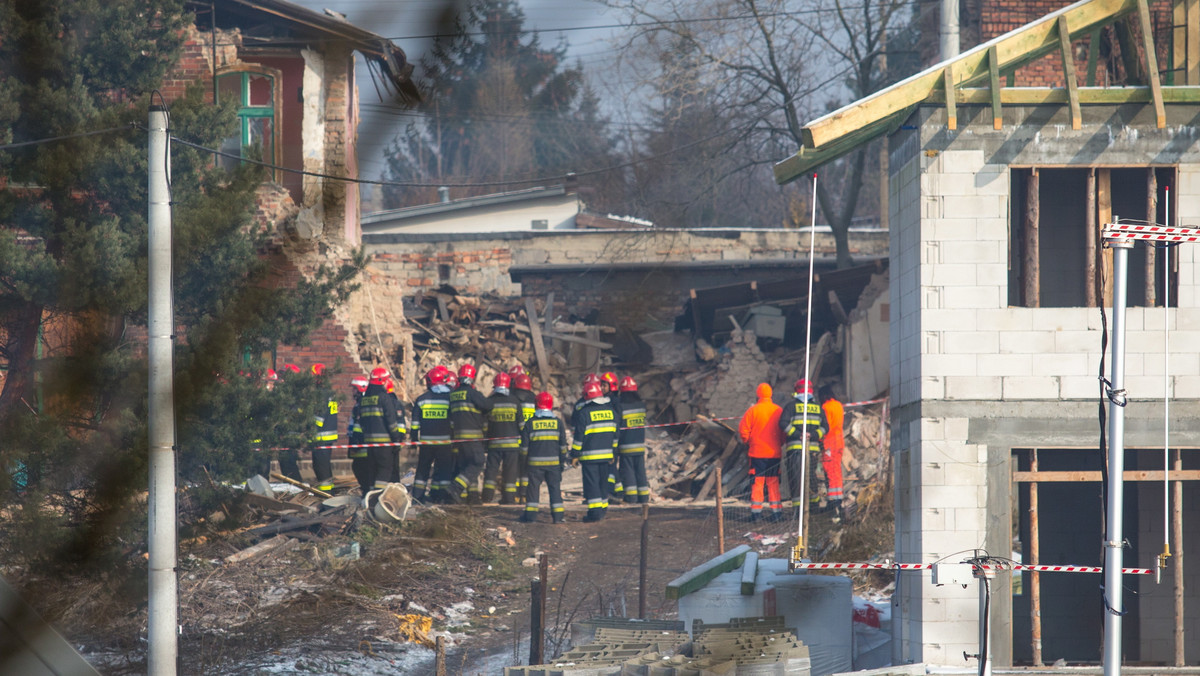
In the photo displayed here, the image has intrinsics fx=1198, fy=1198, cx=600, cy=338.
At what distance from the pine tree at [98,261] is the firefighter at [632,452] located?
5075 mm

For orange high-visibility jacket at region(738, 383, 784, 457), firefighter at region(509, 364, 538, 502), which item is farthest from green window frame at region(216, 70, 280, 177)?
orange high-visibility jacket at region(738, 383, 784, 457)

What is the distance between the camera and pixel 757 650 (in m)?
8.53

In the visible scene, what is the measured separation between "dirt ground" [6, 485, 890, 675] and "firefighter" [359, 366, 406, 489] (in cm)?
146

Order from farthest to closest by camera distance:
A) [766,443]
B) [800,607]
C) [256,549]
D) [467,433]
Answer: [467,433], [766,443], [256,549], [800,607]

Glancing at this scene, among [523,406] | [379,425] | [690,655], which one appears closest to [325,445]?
[379,425]

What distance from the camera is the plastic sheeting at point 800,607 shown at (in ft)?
34.7

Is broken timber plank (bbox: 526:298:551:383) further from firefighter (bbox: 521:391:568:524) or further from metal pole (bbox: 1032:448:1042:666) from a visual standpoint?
metal pole (bbox: 1032:448:1042:666)

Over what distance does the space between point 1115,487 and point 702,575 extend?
406cm

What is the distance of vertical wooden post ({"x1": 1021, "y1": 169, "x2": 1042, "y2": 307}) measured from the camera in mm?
9641

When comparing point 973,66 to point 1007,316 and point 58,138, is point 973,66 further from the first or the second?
point 58,138

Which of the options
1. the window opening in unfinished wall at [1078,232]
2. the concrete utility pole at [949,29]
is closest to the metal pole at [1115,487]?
the window opening in unfinished wall at [1078,232]

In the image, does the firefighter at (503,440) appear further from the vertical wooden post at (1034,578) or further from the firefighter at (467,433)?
the vertical wooden post at (1034,578)

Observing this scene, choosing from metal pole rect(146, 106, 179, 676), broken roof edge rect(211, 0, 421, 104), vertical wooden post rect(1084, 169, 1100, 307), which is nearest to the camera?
broken roof edge rect(211, 0, 421, 104)

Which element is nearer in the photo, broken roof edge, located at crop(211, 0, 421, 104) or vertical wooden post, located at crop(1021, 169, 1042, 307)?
broken roof edge, located at crop(211, 0, 421, 104)
